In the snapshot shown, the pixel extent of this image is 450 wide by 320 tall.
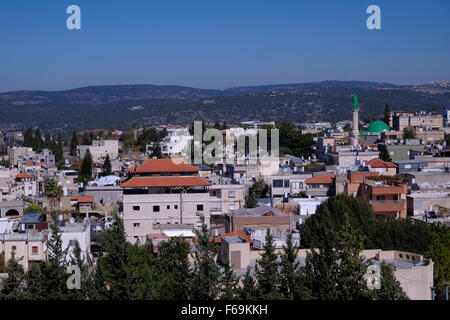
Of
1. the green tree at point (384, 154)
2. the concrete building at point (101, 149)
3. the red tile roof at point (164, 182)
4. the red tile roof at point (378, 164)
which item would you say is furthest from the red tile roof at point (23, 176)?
the concrete building at point (101, 149)

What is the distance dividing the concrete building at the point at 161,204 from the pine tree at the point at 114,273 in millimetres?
10186

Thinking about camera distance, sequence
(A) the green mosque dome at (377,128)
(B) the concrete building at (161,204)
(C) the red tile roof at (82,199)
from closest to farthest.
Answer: (B) the concrete building at (161,204), (C) the red tile roof at (82,199), (A) the green mosque dome at (377,128)

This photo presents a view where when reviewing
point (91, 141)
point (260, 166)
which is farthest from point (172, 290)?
point (91, 141)

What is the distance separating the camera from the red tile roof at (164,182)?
2606 centimetres

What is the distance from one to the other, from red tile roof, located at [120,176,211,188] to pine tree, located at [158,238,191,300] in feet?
29.3

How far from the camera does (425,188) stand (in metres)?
30.1

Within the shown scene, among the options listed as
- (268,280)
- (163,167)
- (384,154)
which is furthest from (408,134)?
(268,280)

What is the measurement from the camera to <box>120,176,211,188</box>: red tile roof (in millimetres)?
26062

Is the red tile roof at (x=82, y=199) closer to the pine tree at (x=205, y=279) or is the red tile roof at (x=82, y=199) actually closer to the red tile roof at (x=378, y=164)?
the red tile roof at (x=378, y=164)

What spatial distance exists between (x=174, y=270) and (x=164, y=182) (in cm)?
1161

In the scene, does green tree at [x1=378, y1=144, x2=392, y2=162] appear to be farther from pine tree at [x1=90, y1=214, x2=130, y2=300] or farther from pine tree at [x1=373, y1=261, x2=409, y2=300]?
pine tree at [x1=373, y1=261, x2=409, y2=300]

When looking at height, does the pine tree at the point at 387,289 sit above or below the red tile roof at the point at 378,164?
above

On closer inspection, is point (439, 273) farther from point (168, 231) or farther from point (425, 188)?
point (425, 188)

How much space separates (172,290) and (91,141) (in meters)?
59.2
